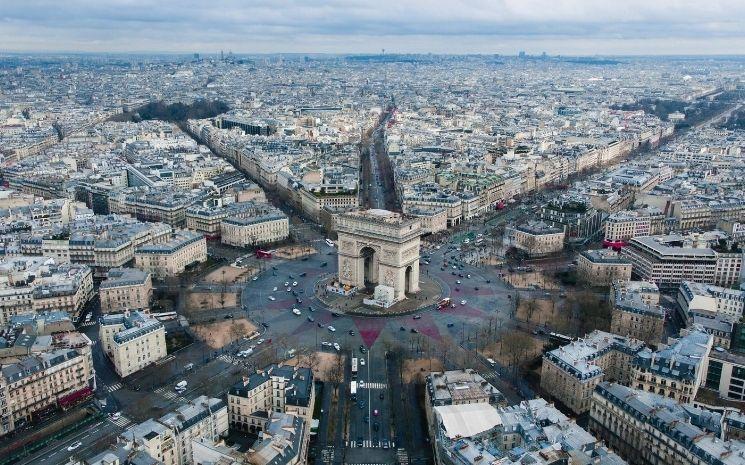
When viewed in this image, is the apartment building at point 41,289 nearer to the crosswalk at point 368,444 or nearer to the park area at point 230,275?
the park area at point 230,275

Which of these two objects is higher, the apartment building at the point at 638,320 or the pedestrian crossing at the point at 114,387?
the apartment building at the point at 638,320

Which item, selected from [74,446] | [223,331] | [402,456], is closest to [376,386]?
[402,456]

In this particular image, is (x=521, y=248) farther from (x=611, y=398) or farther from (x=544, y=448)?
(x=544, y=448)

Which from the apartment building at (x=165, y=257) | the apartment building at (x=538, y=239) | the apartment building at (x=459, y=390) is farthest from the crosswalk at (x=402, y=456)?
the apartment building at (x=538, y=239)

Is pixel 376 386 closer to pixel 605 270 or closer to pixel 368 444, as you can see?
pixel 368 444

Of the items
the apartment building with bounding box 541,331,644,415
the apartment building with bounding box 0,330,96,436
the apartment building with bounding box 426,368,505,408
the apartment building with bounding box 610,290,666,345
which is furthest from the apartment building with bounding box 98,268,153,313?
the apartment building with bounding box 610,290,666,345

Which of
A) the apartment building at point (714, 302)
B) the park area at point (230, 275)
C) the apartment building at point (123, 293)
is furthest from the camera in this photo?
the park area at point (230, 275)

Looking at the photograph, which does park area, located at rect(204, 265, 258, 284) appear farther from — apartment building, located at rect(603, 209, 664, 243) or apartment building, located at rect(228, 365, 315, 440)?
apartment building, located at rect(603, 209, 664, 243)
